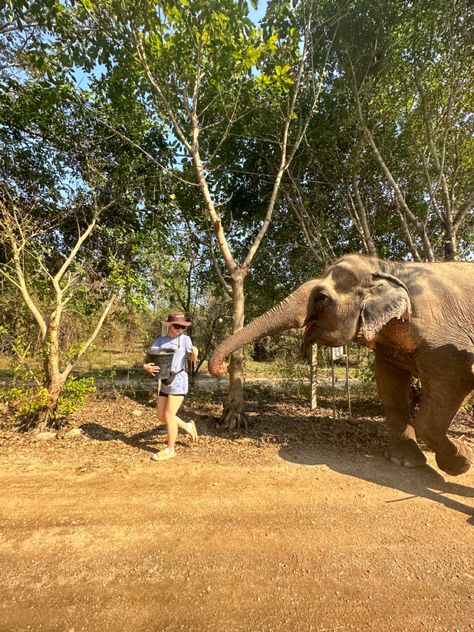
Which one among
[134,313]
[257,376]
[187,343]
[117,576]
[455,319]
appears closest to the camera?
[117,576]

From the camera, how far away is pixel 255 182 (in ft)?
31.1

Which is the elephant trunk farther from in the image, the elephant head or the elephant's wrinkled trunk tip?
the elephant's wrinkled trunk tip

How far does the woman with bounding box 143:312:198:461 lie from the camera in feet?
15.4

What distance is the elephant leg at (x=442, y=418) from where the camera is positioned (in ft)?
12.4

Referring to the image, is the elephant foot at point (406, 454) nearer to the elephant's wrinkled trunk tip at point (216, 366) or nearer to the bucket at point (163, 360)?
the elephant's wrinkled trunk tip at point (216, 366)

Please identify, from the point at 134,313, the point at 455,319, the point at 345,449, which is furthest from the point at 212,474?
the point at 134,313

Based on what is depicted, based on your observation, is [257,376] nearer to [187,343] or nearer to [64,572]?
[187,343]

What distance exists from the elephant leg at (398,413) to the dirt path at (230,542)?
22 centimetres

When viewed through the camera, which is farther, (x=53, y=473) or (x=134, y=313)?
(x=134, y=313)

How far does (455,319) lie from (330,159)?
6139 mm

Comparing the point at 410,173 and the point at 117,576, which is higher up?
the point at 410,173

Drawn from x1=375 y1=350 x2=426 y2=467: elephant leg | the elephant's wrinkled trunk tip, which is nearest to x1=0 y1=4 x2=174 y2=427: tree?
the elephant's wrinkled trunk tip

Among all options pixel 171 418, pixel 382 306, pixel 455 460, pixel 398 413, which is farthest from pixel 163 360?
pixel 455 460

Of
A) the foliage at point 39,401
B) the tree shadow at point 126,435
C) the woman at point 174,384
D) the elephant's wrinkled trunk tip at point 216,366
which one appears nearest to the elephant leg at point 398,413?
the elephant's wrinkled trunk tip at point 216,366
